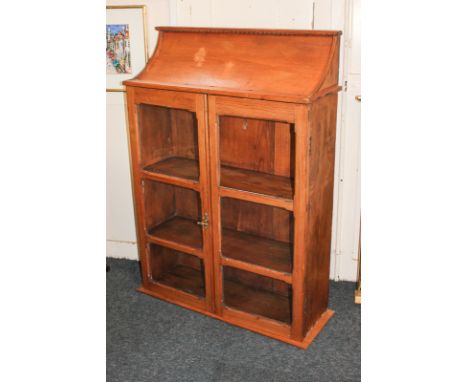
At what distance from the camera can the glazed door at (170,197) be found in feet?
10.3

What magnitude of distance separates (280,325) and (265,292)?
44 cm

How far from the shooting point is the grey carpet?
279cm

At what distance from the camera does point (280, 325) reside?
308cm

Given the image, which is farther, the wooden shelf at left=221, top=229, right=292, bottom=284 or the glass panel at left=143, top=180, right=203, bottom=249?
the glass panel at left=143, top=180, right=203, bottom=249

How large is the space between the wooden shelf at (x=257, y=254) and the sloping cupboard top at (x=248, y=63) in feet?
3.36

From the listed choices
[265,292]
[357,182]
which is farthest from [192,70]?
[265,292]

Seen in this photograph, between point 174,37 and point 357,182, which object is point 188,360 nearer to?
point 357,182

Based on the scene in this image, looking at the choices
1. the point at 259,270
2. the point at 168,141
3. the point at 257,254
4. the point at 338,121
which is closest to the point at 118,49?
the point at 168,141

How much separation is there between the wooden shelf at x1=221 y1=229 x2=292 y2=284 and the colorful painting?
139 centimetres

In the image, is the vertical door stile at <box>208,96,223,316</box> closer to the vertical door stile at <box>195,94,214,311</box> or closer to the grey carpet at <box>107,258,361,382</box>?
the vertical door stile at <box>195,94,214,311</box>

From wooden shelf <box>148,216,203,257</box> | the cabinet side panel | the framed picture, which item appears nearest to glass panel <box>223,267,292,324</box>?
the cabinet side panel

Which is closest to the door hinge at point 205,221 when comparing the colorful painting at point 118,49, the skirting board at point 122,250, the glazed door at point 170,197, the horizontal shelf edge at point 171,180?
the glazed door at point 170,197

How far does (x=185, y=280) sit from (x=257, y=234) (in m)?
0.66
